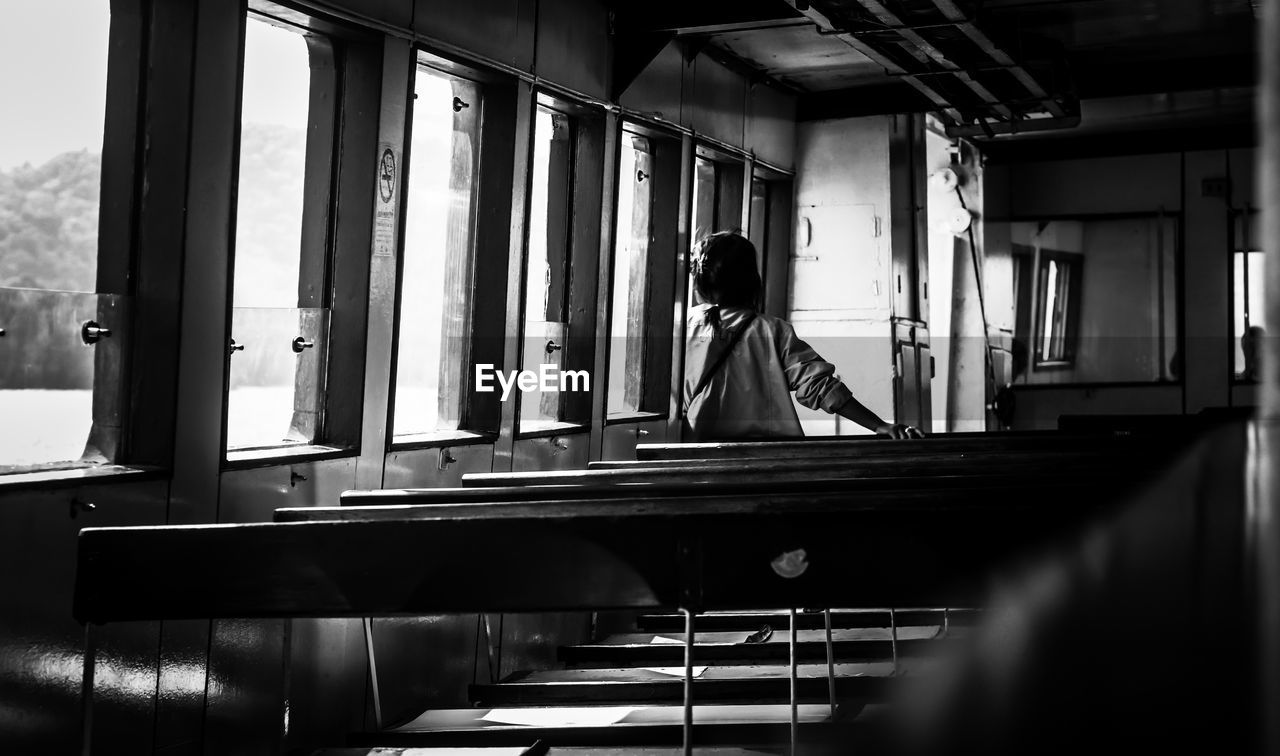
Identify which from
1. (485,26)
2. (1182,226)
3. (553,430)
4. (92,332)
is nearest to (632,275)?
(553,430)

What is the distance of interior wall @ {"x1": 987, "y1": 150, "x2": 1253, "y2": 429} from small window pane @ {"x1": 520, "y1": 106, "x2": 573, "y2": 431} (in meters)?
5.93

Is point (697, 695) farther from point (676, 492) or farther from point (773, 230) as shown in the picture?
point (773, 230)

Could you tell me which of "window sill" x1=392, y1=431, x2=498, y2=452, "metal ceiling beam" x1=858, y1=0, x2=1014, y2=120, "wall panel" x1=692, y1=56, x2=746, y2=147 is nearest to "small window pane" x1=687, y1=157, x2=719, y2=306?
"wall panel" x1=692, y1=56, x2=746, y2=147

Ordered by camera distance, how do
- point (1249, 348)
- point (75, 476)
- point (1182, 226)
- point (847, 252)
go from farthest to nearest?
point (1182, 226)
point (1249, 348)
point (847, 252)
point (75, 476)

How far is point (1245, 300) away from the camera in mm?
10367

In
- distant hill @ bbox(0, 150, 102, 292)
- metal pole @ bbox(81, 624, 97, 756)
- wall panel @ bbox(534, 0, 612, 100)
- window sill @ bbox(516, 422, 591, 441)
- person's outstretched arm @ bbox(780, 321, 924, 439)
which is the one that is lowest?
metal pole @ bbox(81, 624, 97, 756)

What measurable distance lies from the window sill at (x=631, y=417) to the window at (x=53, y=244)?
3.24 metres

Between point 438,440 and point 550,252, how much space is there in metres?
1.47

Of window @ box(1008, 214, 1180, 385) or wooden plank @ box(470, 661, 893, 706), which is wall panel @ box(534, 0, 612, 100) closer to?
wooden plank @ box(470, 661, 893, 706)

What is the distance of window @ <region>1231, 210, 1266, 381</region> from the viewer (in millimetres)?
10320

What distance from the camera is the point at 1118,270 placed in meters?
10.9

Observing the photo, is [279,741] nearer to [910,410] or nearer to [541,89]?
[541,89]

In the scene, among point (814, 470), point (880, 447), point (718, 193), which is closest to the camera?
point (814, 470)

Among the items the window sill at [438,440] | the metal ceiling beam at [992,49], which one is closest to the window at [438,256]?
the window sill at [438,440]
